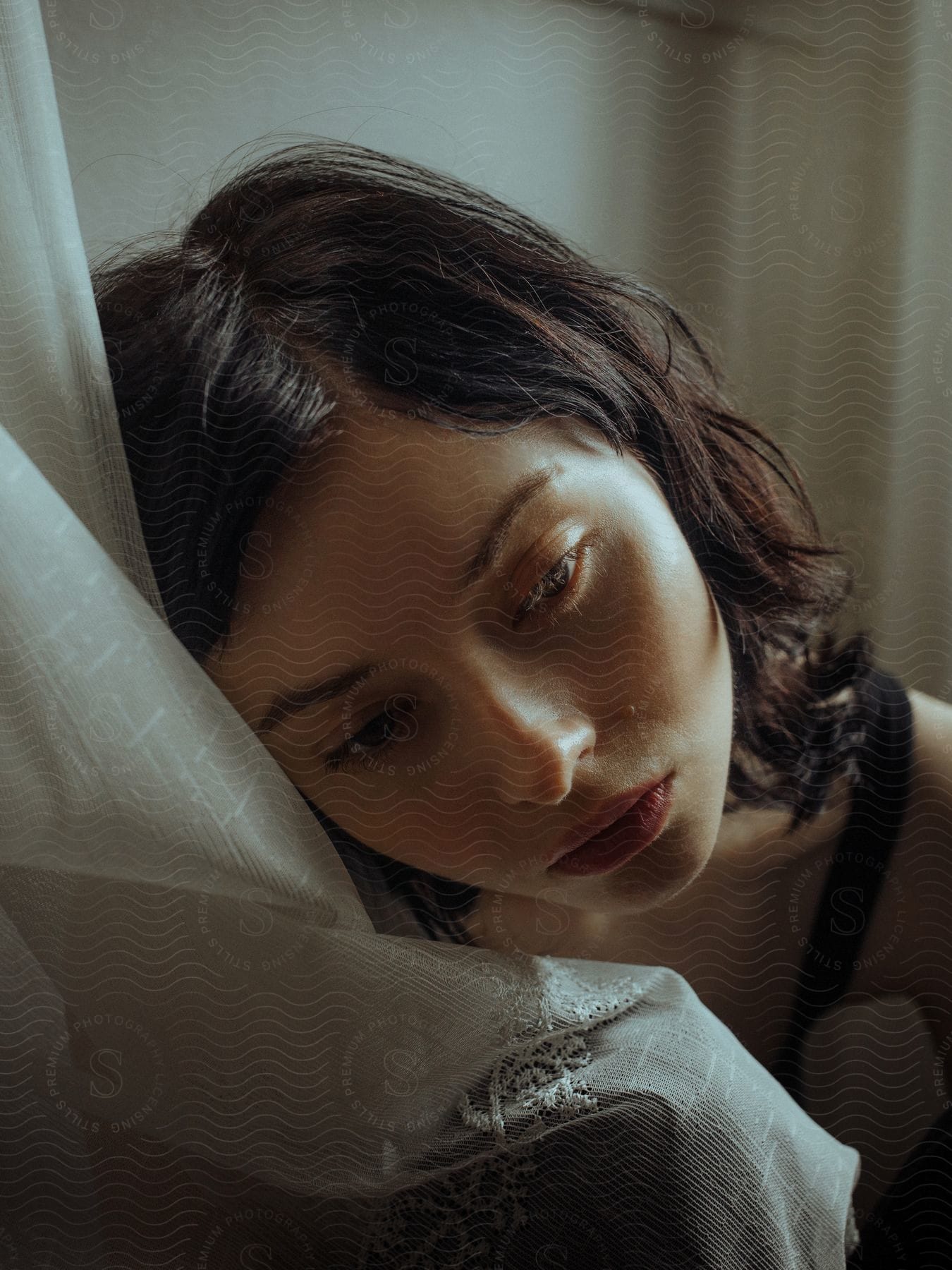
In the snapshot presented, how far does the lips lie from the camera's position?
658 millimetres

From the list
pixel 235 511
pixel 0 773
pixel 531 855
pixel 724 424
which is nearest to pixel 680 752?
pixel 531 855

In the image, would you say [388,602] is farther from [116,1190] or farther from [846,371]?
[116,1190]

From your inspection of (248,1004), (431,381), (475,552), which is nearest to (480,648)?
(475,552)

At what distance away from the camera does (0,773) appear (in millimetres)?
686

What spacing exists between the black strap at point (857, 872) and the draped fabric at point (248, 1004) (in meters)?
0.05

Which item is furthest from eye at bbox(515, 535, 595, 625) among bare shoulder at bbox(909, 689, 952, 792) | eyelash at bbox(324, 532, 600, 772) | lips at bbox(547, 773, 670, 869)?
bare shoulder at bbox(909, 689, 952, 792)

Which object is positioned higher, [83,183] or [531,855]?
[83,183]

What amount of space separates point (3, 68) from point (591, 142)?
0.39 m

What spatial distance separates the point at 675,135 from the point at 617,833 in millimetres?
468

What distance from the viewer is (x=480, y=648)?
2.10ft

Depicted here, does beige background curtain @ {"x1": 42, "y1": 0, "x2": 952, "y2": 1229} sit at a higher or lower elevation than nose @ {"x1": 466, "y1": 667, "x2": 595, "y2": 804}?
higher

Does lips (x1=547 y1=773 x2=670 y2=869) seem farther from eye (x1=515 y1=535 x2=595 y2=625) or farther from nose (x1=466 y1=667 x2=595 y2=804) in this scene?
eye (x1=515 y1=535 x2=595 y2=625)

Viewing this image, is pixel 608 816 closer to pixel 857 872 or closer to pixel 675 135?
pixel 857 872

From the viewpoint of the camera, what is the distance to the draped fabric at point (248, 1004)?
66 cm
